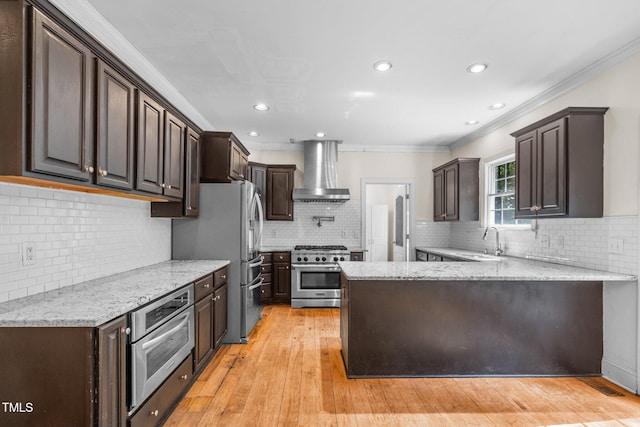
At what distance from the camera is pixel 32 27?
4.88ft

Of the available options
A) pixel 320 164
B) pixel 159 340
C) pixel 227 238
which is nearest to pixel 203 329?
pixel 159 340

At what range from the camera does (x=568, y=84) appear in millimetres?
3322

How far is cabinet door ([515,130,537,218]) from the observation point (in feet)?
10.9

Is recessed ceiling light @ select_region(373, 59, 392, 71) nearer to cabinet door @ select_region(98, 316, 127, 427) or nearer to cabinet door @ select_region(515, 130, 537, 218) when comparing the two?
cabinet door @ select_region(515, 130, 537, 218)

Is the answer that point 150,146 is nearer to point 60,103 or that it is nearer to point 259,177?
point 60,103

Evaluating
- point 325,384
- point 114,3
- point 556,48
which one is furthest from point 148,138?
point 556,48

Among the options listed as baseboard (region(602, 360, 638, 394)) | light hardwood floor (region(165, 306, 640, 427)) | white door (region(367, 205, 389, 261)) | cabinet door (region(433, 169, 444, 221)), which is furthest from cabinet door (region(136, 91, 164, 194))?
white door (region(367, 205, 389, 261))

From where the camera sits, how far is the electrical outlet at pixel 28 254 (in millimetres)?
1908

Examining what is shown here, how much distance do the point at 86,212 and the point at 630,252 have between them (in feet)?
13.3

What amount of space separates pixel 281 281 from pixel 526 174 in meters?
3.62

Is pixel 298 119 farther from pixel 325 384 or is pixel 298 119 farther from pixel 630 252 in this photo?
pixel 630 252

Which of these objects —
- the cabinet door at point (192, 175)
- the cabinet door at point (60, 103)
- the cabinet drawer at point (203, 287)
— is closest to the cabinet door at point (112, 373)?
the cabinet door at point (60, 103)

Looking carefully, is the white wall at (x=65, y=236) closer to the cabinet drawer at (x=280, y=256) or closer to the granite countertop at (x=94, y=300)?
the granite countertop at (x=94, y=300)

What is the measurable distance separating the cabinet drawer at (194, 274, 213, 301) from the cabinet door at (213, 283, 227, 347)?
0.57ft
